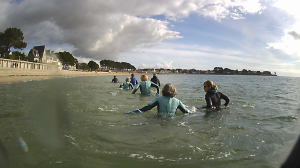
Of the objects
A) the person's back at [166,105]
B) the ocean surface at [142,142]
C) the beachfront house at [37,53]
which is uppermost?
the beachfront house at [37,53]

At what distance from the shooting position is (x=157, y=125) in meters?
5.53

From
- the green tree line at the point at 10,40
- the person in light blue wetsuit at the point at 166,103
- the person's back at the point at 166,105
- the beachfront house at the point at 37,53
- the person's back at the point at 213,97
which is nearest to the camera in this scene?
the person in light blue wetsuit at the point at 166,103

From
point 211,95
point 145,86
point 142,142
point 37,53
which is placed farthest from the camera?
point 37,53

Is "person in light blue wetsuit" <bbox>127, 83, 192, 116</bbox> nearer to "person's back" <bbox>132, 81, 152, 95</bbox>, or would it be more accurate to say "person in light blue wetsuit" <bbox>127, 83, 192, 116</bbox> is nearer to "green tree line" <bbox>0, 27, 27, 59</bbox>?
"person's back" <bbox>132, 81, 152, 95</bbox>

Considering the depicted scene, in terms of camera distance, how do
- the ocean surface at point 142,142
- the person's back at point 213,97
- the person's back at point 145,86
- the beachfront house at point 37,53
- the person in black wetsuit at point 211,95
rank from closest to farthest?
the ocean surface at point 142,142 → the person in black wetsuit at point 211,95 → the person's back at point 213,97 → the person's back at point 145,86 → the beachfront house at point 37,53

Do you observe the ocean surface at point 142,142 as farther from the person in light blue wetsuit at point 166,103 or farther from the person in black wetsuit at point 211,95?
the person in black wetsuit at point 211,95

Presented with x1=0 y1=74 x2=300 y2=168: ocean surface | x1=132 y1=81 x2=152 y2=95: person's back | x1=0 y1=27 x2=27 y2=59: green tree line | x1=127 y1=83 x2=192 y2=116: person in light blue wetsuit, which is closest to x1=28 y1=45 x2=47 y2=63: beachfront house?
x1=0 y1=27 x2=27 y2=59: green tree line

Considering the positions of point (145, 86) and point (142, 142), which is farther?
point (145, 86)

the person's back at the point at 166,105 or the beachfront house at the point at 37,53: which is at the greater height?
the beachfront house at the point at 37,53

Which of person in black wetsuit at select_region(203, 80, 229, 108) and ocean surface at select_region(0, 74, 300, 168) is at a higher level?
person in black wetsuit at select_region(203, 80, 229, 108)

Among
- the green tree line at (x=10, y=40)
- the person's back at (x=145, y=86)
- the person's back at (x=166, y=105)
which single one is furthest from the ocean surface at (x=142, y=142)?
the green tree line at (x=10, y=40)

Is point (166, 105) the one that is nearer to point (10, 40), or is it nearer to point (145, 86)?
point (145, 86)

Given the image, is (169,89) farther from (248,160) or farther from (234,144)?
(248,160)

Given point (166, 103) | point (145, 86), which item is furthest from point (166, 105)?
point (145, 86)
